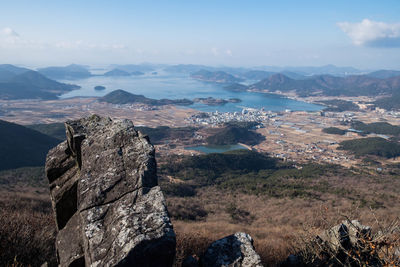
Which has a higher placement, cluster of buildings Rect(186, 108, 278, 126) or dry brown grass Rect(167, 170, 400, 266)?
dry brown grass Rect(167, 170, 400, 266)

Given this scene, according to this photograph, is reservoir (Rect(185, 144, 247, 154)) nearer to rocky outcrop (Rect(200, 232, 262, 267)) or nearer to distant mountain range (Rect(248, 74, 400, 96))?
rocky outcrop (Rect(200, 232, 262, 267))

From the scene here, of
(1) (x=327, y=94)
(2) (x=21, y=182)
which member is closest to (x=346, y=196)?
(2) (x=21, y=182)

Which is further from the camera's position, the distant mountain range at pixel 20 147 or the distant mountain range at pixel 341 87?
the distant mountain range at pixel 341 87

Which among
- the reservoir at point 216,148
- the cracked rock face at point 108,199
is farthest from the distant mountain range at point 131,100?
the cracked rock face at point 108,199

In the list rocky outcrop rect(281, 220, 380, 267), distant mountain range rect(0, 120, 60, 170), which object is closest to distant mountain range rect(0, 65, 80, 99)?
distant mountain range rect(0, 120, 60, 170)

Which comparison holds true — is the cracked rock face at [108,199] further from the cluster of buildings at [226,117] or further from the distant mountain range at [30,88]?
the distant mountain range at [30,88]

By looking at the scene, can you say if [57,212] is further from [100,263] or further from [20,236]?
[100,263]
